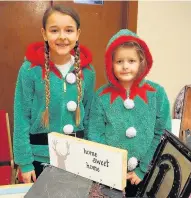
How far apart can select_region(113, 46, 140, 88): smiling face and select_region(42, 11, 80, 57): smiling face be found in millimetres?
177

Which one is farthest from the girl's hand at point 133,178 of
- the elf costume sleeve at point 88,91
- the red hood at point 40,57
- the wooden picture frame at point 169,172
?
the red hood at point 40,57

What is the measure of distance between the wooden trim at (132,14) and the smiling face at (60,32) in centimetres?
119

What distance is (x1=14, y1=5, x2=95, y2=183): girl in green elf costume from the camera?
1.10 meters

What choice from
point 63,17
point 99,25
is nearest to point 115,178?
point 63,17

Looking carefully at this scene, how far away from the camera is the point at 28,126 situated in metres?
1.15

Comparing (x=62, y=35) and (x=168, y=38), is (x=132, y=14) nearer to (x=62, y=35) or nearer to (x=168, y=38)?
(x=168, y=38)

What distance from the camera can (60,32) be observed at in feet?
3.33

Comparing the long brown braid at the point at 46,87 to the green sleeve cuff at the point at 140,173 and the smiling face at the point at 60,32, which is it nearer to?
the smiling face at the point at 60,32

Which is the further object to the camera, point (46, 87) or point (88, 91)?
point (88, 91)

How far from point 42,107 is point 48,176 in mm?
341

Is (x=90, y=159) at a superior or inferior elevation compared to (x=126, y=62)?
inferior

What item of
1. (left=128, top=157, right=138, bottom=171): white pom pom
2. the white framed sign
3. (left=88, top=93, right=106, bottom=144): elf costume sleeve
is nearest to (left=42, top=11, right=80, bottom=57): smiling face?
(left=88, top=93, right=106, bottom=144): elf costume sleeve

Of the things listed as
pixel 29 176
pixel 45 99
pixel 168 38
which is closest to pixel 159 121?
pixel 45 99

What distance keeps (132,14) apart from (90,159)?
1583mm
